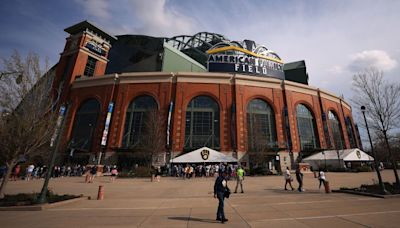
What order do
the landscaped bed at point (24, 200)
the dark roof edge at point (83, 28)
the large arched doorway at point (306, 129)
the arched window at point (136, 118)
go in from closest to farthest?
the landscaped bed at point (24, 200) < the arched window at point (136, 118) < the large arched doorway at point (306, 129) < the dark roof edge at point (83, 28)

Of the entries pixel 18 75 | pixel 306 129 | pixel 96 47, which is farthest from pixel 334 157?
pixel 96 47

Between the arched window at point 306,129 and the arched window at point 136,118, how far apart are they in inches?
1075

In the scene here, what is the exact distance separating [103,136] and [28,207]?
25001mm

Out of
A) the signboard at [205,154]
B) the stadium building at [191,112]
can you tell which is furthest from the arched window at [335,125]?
the signboard at [205,154]

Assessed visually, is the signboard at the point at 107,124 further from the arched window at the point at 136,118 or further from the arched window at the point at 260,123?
the arched window at the point at 260,123

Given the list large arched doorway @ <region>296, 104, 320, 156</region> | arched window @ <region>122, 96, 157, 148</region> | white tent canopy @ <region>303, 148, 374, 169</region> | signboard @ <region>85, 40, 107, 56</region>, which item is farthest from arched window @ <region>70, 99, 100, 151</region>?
large arched doorway @ <region>296, 104, 320, 156</region>

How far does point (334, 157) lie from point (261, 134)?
37.1 ft

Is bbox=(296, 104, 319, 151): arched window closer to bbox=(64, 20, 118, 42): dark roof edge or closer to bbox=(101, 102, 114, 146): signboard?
bbox=(101, 102, 114, 146): signboard

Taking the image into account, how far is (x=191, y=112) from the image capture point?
3572 centimetres

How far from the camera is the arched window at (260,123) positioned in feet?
108

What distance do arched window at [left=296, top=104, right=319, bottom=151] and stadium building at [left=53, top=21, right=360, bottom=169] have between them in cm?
19

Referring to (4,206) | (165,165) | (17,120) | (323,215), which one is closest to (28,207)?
(4,206)

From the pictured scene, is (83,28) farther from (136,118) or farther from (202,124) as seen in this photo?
(202,124)

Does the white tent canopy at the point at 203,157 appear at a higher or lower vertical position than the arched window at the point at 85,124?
lower
